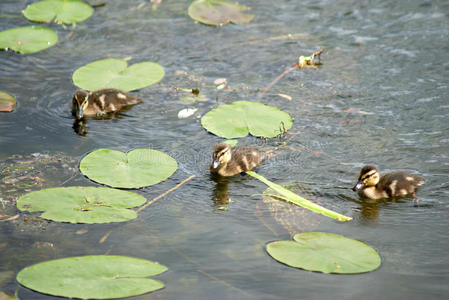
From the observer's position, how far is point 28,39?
28.0 ft

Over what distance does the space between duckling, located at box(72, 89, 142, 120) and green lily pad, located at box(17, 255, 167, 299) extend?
2.89 m

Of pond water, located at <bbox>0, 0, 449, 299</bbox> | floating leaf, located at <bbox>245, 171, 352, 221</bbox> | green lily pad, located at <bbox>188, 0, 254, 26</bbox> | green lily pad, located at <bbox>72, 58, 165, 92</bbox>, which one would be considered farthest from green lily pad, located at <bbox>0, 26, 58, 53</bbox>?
floating leaf, located at <bbox>245, 171, 352, 221</bbox>

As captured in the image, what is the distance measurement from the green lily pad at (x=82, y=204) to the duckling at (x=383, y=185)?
75.9 inches

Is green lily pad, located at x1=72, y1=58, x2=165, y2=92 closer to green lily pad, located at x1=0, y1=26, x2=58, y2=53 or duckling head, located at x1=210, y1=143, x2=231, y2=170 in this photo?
green lily pad, located at x1=0, y1=26, x2=58, y2=53

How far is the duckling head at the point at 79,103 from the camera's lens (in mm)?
6810

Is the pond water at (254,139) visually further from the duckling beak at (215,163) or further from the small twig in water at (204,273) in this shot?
the duckling beak at (215,163)

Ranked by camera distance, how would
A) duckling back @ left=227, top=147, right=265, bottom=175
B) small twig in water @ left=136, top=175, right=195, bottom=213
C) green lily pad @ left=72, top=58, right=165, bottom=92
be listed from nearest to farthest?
small twig in water @ left=136, top=175, right=195, bottom=213 → duckling back @ left=227, top=147, right=265, bottom=175 → green lily pad @ left=72, top=58, right=165, bottom=92

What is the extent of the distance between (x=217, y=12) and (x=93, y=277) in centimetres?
615

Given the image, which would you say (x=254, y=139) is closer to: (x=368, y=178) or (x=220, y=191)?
(x=220, y=191)

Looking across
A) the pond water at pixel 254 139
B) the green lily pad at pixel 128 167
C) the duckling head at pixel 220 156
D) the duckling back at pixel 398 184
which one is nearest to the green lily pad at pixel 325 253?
the pond water at pixel 254 139

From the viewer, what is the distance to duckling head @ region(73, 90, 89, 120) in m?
6.81

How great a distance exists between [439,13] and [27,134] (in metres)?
6.11

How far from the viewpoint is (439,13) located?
29.9ft

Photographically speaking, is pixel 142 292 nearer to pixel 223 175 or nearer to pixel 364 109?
pixel 223 175
